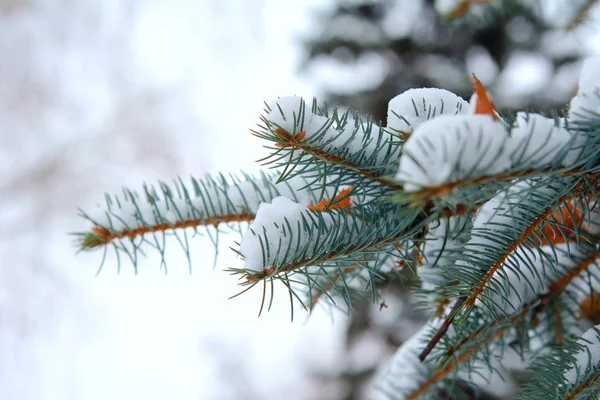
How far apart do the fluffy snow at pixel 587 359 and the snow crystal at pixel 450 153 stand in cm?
24

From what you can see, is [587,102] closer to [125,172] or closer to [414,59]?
[414,59]

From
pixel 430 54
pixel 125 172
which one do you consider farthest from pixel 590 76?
pixel 125 172

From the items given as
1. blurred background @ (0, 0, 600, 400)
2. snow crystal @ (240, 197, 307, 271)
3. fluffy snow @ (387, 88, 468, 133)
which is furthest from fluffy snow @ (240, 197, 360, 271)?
blurred background @ (0, 0, 600, 400)

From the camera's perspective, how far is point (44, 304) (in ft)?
12.9

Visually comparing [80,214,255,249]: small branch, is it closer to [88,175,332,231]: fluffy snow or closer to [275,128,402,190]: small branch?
[88,175,332,231]: fluffy snow

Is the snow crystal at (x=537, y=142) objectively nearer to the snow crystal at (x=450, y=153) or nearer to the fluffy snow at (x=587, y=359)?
the snow crystal at (x=450, y=153)

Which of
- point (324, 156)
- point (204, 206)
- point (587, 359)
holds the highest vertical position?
point (204, 206)

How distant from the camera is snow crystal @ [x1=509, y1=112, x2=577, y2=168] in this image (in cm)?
32

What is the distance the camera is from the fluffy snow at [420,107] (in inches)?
17.7

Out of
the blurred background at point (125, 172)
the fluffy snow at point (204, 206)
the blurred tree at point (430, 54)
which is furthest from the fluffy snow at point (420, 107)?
the blurred background at point (125, 172)

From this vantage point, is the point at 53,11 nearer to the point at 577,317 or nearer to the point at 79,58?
the point at 79,58

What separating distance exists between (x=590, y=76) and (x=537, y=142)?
0.13 metres

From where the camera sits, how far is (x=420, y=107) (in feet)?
1.49

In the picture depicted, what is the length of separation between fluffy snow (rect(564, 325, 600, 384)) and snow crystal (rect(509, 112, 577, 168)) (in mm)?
194
